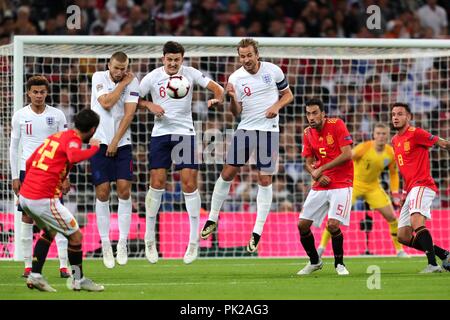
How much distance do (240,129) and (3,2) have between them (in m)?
9.62

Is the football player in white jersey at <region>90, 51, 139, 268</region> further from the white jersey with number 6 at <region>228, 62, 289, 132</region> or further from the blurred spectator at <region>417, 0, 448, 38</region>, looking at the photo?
the blurred spectator at <region>417, 0, 448, 38</region>

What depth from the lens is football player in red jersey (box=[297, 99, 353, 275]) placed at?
1254 centimetres

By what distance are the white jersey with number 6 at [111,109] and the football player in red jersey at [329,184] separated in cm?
215

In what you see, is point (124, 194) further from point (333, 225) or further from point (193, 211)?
point (333, 225)

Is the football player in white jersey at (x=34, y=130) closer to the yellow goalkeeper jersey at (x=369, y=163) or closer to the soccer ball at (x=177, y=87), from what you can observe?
the soccer ball at (x=177, y=87)

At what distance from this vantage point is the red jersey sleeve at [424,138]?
12625 mm

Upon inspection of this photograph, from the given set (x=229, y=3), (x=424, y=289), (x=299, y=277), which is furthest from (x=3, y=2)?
(x=424, y=289)

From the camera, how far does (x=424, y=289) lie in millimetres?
10367

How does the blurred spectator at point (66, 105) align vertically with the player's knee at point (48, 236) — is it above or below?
above

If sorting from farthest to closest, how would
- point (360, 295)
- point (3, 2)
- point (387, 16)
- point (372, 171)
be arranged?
1. point (387, 16)
2. point (3, 2)
3. point (372, 171)
4. point (360, 295)

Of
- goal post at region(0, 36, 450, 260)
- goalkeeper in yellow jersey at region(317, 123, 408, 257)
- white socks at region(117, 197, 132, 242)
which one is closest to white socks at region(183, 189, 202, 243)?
white socks at region(117, 197, 132, 242)

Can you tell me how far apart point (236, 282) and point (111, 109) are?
2827 millimetres

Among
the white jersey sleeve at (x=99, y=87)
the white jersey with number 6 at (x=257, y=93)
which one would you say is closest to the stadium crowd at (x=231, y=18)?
the white jersey with number 6 at (x=257, y=93)

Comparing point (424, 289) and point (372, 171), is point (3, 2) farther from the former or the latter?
point (424, 289)
